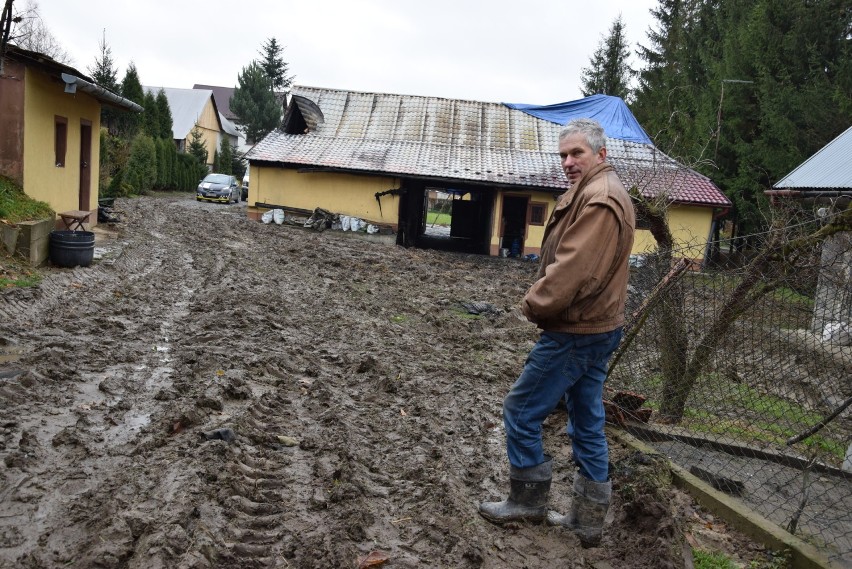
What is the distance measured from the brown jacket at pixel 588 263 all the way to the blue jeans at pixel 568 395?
9 centimetres

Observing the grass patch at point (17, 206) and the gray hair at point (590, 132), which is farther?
the grass patch at point (17, 206)

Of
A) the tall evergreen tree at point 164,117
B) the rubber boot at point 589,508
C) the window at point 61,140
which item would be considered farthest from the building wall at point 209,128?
the rubber boot at point 589,508

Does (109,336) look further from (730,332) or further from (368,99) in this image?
(368,99)

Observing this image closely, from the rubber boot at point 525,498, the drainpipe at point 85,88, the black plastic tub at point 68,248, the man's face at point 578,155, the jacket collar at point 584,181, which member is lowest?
the rubber boot at point 525,498

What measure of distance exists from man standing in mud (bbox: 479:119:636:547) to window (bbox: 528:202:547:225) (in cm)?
2004

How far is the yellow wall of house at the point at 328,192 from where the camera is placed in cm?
2391

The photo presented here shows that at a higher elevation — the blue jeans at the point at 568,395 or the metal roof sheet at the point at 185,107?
the metal roof sheet at the point at 185,107

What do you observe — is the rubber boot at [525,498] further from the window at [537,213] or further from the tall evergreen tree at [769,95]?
the window at [537,213]

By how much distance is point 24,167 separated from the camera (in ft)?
38.2

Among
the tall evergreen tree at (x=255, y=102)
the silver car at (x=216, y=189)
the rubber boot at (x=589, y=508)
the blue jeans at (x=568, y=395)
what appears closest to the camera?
the blue jeans at (x=568, y=395)

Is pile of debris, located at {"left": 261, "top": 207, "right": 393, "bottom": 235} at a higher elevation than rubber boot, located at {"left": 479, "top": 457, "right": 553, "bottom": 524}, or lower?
higher

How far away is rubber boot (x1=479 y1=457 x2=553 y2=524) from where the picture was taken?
12.1 feet

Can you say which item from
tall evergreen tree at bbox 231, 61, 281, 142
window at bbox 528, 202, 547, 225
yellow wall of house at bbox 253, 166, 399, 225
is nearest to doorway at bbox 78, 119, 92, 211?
yellow wall of house at bbox 253, 166, 399, 225

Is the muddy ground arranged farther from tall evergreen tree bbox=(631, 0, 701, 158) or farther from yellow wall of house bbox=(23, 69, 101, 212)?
tall evergreen tree bbox=(631, 0, 701, 158)
